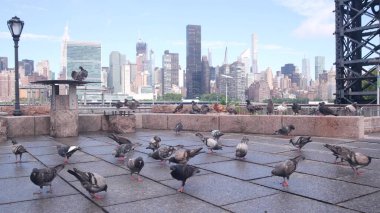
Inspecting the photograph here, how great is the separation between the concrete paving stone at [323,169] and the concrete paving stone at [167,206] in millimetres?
3169

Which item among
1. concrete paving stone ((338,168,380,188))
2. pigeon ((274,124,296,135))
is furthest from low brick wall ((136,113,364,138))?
concrete paving stone ((338,168,380,188))

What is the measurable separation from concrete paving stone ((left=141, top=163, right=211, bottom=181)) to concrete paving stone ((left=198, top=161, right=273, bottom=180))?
43 cm

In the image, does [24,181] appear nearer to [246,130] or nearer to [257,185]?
[257,185]

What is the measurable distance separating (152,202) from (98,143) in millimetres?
7647

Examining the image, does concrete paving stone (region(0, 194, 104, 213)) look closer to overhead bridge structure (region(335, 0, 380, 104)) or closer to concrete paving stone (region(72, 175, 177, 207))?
concrete paving stone (region(72, 175, 177, 207))

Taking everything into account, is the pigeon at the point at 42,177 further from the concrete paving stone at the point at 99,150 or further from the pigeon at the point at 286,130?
the pigeon at the point at 286,130

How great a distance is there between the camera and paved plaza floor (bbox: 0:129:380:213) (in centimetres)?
518

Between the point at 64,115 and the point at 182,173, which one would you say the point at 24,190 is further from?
the point at 64,115

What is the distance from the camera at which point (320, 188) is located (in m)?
6.13

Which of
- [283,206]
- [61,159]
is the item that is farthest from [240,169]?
[61,159]

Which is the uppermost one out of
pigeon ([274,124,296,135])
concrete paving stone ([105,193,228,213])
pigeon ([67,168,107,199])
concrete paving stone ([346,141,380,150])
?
pigeon ([274,124,296,135])

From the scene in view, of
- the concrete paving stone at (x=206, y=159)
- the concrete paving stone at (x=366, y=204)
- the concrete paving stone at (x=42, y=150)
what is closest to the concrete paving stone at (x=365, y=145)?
the concrete paving stone at (x=206, y=159)

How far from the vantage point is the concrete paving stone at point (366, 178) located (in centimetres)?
649

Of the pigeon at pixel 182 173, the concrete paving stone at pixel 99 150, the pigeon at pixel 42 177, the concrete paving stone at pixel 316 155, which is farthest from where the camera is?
the concrete paving stone at pixel 99 150
